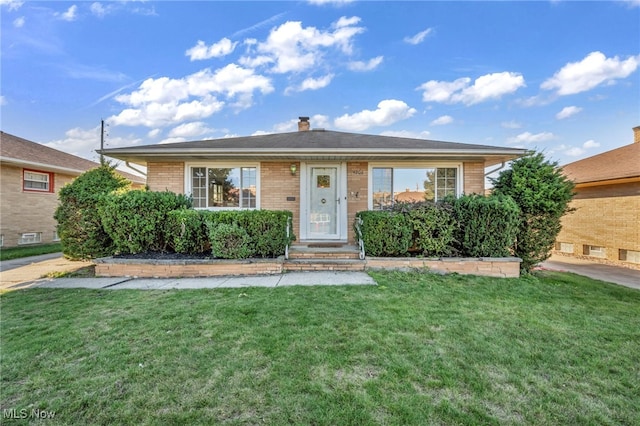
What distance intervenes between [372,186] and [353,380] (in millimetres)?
6592

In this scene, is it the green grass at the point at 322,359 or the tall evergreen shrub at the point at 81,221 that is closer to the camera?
the green grass at the point at 322,359

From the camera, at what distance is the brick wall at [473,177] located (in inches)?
326

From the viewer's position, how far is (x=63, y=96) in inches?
458

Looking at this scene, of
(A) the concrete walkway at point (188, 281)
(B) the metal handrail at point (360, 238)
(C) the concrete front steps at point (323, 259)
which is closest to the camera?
(A) the concrete walkway at point (188, 281)

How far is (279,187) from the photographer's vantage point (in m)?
8.38

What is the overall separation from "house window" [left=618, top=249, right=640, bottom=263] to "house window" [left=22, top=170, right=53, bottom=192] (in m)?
20.8

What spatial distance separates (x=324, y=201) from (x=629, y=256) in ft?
30.2

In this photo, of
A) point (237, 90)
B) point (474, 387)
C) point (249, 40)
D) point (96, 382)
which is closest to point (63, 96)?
point (237, 90)

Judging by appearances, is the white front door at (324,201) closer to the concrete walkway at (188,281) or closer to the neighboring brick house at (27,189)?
the concrete walkway at (188,281)

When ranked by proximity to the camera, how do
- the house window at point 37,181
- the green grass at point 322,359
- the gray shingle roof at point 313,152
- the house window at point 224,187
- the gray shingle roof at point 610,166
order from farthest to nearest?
1. the house window at point 37,181
2. the gray shingle roof at point 610,166
3. the house window at point 224,187
4. the gray shingle roof at point 313,152
5. the green grass at point 322,359

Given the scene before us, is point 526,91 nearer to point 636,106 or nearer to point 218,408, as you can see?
point 636,106

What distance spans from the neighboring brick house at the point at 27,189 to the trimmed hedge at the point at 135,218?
24.6ft

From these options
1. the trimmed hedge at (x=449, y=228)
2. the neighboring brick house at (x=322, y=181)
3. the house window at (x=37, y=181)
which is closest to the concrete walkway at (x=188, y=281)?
the trimmed hedge at (x=449, y=228)

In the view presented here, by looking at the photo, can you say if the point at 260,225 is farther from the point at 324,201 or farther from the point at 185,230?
the point at 324,201
